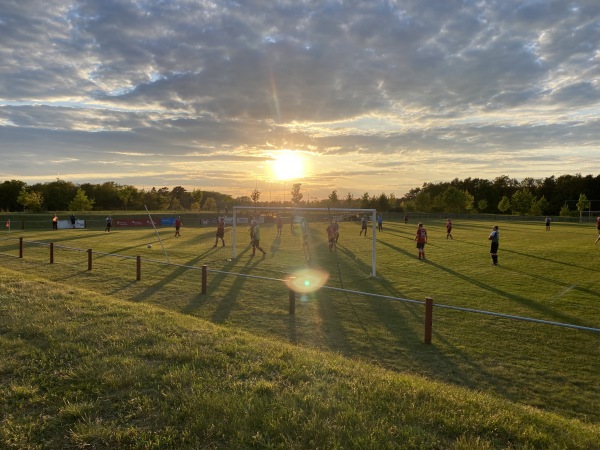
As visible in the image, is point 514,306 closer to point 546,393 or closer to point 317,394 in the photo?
point 546,393

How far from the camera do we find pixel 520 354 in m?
7.48

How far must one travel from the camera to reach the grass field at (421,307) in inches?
261

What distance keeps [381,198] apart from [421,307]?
298 feet

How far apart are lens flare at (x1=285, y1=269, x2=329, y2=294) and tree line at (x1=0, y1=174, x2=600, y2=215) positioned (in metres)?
39.9

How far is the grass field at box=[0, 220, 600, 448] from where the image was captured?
21.7 ft

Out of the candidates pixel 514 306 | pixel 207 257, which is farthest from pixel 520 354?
pixel 207 257

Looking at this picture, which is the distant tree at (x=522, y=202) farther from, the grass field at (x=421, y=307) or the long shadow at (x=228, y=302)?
the long shadow at (x=228, y=302)

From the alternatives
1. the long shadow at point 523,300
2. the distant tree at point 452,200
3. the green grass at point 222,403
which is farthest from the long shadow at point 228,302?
the distant tree at point 452,200

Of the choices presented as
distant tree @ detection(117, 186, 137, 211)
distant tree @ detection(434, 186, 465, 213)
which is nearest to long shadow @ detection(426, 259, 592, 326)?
distant tree @ detection(117, 186, 137, 211)

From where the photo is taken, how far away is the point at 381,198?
99.4 m

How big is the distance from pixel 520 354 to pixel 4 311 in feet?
32.3

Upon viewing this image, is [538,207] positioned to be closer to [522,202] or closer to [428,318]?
[522,202]

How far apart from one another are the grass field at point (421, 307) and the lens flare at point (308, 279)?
0.42 m

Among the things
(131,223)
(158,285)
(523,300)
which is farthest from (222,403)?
(131,223)
